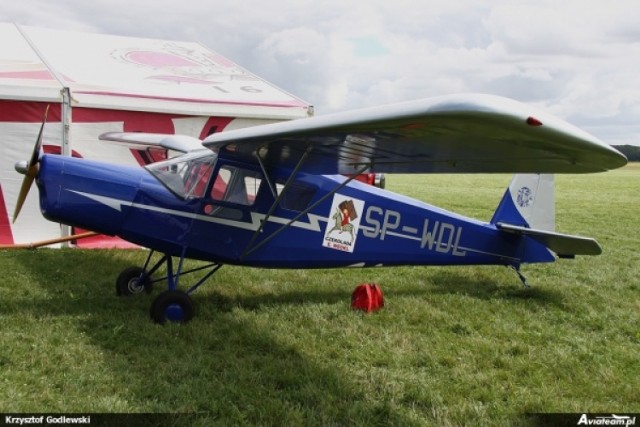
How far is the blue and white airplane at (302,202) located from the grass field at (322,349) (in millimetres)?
548

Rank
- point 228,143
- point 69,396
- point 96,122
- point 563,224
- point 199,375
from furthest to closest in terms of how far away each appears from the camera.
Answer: point 563,224
point 96,122
point 228,143
point 199,375
point 69,396

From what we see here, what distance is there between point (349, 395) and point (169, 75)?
8866 mm

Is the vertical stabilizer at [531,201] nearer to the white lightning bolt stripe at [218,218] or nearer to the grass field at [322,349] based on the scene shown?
the grass field at [322,349]

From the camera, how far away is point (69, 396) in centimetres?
390

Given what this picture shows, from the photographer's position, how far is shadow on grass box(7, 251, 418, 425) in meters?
3.81

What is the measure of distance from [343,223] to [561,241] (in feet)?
8.27

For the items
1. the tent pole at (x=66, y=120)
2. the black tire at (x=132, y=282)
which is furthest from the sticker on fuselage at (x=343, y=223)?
the tent pole at (x=66, y=120)

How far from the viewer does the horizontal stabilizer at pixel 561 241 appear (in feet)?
21.6

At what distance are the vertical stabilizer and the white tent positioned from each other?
4319mm

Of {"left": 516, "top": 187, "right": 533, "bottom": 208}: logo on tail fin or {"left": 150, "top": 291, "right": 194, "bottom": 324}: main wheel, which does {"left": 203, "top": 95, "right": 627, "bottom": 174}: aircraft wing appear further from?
{"left": 516, "top": 187, "right": 533, "bottom": 208}: logo on tail fin

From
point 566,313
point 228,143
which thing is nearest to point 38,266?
point 228,143

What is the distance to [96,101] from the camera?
370 inches

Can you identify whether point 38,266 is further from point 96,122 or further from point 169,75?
point 169,75

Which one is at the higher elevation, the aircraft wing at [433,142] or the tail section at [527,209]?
the aircraft wing at [433,142]
